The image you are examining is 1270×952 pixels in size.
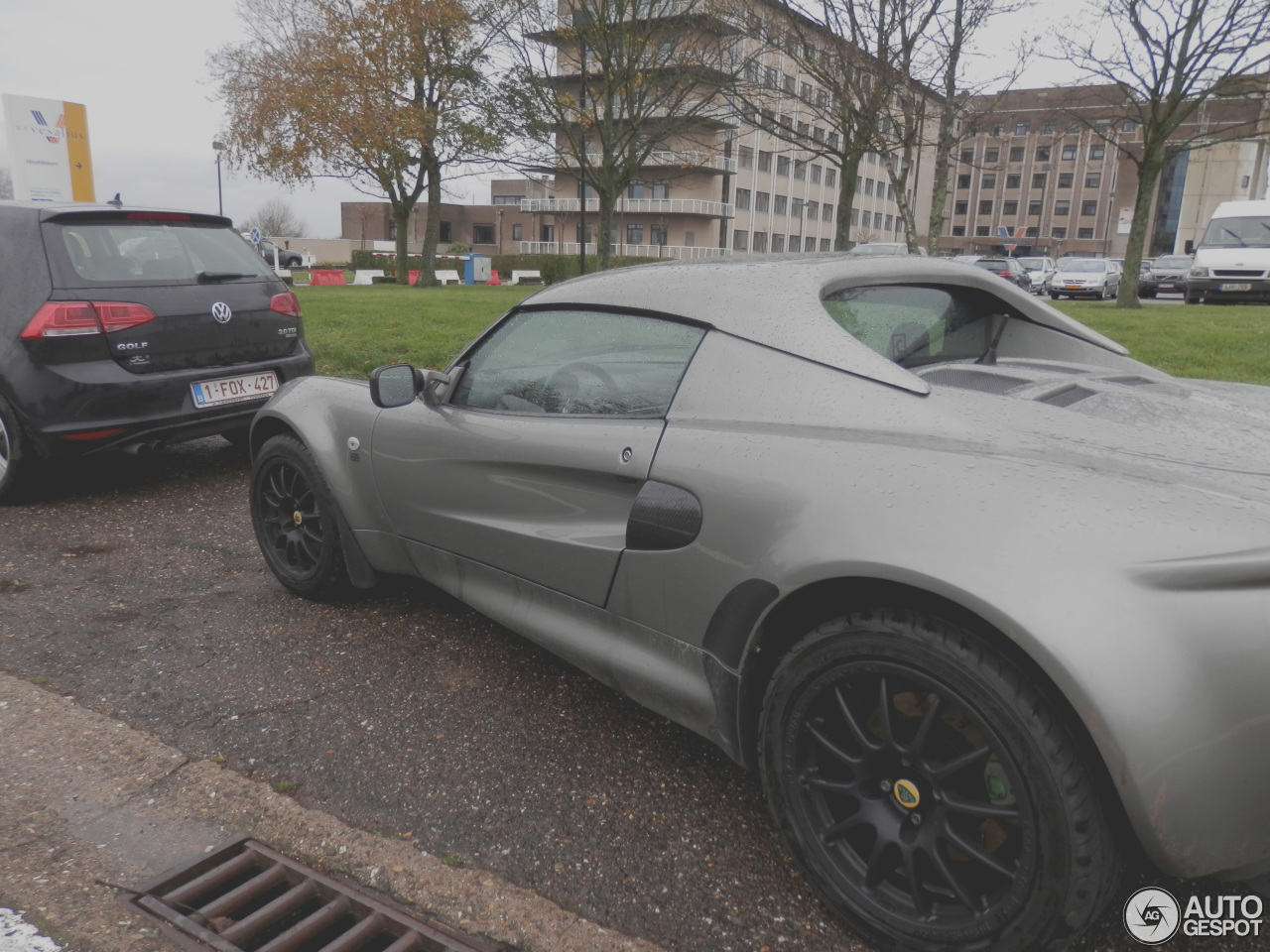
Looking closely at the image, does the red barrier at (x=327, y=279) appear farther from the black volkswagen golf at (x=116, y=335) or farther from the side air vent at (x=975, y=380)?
the side air vent at (x=975, y=380)

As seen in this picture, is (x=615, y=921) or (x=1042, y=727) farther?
(x=615, y=921)

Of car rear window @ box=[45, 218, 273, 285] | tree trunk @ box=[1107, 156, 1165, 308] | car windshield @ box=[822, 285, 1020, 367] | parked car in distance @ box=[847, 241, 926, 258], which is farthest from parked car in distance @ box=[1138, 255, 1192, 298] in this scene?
car windshield @ box=[822, 285, 1020, 367]

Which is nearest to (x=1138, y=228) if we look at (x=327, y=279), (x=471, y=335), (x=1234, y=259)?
(x=1234, y=259)

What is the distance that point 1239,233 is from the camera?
20.4 m

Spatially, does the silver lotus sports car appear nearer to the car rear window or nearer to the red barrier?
the car rear window

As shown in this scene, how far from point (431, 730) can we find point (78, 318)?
3.38m

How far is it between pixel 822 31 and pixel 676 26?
4784mm

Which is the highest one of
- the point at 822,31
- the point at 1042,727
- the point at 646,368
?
the point at 822,31

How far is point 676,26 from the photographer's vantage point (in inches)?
780

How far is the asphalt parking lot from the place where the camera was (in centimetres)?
203

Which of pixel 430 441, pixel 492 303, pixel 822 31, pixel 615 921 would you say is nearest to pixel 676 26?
pixel 822 31

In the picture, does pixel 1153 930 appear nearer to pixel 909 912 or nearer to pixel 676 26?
pixel 909 912

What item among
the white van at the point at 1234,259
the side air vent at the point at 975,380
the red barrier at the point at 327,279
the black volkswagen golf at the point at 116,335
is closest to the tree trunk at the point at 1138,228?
the white van at the point at 1234,259

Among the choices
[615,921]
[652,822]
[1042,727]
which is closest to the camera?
[1042,727]
